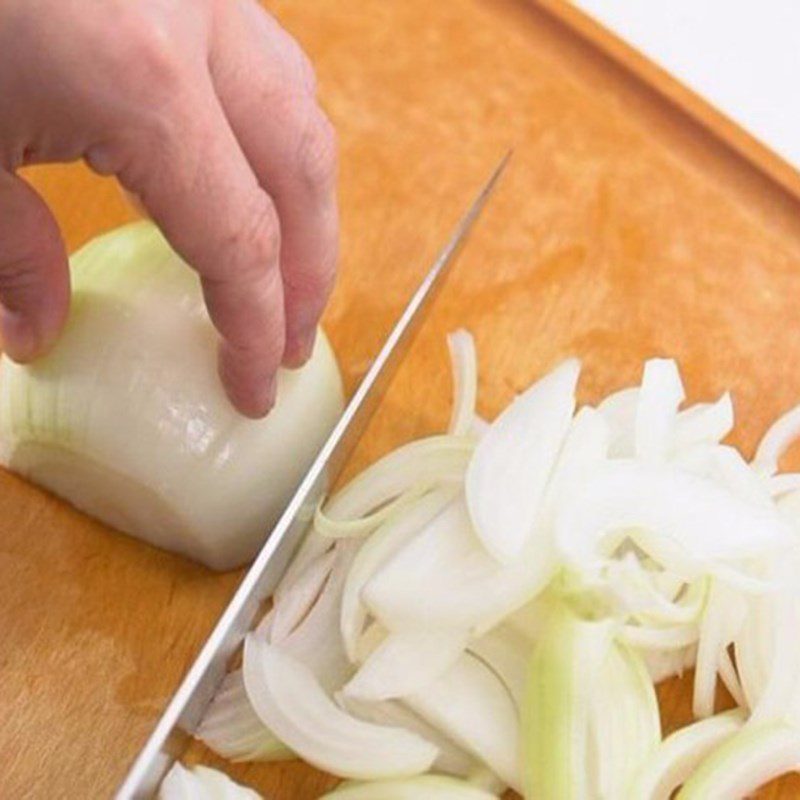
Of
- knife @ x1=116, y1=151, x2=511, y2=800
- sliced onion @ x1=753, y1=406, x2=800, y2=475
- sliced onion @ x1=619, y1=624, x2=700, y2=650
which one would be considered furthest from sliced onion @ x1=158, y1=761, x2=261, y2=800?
sliced onion @ x1=753, y1=406, x2=800, y2=475

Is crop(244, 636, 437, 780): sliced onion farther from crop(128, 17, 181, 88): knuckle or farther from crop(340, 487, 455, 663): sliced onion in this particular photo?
crop(128, 17, 181, 88): knuckle

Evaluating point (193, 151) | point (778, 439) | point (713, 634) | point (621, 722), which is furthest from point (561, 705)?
point (193, 151)

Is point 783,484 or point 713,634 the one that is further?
point 783,484

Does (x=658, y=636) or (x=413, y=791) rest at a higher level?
(x=658, y=636)

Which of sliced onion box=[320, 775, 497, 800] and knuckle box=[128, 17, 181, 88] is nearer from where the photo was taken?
knuckle box=[128, 17, 181, 88]

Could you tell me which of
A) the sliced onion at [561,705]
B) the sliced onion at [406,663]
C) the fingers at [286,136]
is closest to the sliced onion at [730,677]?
the sliced onion at [561,705]

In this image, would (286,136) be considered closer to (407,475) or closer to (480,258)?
(407,475)
